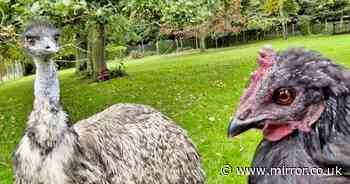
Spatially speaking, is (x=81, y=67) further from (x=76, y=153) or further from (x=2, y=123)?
(x=76, y=153)

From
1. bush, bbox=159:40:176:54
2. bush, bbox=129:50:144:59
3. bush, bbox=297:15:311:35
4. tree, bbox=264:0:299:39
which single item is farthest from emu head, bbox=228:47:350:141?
bush, bbox=159:40:176:54

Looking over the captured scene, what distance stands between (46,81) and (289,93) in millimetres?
2608

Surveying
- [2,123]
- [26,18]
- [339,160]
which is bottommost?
[2,123]

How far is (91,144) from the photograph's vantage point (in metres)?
5.11

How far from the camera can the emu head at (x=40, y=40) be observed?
4.75 metres

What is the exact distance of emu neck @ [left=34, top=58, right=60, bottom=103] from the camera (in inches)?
184

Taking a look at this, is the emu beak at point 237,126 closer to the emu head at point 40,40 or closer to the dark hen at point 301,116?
the dark hen at point 301,116

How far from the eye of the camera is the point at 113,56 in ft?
118

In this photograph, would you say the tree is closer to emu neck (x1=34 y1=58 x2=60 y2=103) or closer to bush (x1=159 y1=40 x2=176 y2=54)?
bush (x1=159 y1=40 x2=176 y2=54)

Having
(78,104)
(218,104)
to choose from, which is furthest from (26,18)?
(78,104)

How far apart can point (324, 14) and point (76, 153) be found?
151 ft

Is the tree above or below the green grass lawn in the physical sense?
above

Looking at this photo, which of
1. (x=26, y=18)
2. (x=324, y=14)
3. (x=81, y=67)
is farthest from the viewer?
(x=324, y=14)

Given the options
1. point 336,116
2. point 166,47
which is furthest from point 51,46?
point 166,47
